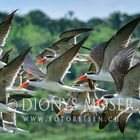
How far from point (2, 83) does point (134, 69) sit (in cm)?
232

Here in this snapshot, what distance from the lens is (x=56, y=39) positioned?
68.5 m

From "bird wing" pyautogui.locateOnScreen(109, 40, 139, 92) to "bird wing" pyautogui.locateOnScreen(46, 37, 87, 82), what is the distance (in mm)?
683

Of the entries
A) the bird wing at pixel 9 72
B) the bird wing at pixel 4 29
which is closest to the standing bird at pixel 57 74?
the bird wing at pixel 9 72

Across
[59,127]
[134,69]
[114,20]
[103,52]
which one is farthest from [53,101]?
[114,20]

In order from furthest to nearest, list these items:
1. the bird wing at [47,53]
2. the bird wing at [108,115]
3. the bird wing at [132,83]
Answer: the bird wing at [47,53], the bird wing at [108,115], the bird wing at [132,83]

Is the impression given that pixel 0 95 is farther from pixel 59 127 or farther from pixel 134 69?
pixel 59 127

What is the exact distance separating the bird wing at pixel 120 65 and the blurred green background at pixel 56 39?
45.9ft

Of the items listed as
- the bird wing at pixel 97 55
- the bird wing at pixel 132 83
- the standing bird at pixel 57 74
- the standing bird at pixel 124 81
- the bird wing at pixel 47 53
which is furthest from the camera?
the bird wing at pixel 47 53

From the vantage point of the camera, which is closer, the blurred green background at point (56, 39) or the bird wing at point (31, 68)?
the bird wing at point (31, 68)

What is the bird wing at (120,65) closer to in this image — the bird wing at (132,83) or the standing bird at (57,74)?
the bird wing at (132,83)

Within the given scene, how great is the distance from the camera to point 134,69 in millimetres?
14156

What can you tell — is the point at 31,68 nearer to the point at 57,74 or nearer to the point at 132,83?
the point at 57,74

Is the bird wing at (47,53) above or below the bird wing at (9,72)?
above

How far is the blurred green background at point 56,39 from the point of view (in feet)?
105
